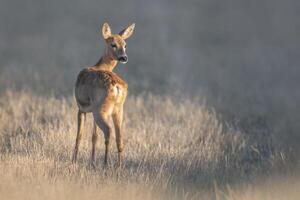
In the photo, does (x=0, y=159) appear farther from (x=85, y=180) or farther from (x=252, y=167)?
(x=252, y=167)

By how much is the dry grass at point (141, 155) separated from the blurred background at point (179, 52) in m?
0.90

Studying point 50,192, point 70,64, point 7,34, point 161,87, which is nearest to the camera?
point 50,192

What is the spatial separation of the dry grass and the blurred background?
905 millimetres

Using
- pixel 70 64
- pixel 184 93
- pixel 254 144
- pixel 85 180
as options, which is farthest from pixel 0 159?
pixel 70 64

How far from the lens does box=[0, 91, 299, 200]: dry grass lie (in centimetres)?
1081

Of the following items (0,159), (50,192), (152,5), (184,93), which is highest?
(152,5)

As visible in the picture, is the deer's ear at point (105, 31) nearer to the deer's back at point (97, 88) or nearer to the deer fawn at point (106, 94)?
the deer fawn at point (106, 94)

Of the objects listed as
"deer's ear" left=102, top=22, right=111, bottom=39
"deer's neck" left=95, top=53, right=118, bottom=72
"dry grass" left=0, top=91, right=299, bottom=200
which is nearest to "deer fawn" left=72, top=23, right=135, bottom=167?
"deer's neck" left=95, top=53, right=118, bottom=72

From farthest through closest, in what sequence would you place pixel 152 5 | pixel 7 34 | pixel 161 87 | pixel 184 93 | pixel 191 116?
pixel 152 5
pixel 7 34
pixel 161 87
pixel 184 93
pixel 191 116

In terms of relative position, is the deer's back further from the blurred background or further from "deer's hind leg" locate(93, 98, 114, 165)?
the blurred background

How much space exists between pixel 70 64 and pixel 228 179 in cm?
1316

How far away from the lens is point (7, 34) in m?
33.7

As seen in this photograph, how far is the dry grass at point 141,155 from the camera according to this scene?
35.5 feet

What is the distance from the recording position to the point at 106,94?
38.7 ft
